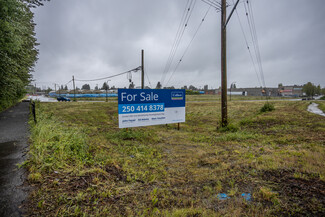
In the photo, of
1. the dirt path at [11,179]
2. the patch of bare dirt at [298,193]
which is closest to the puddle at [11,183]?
the dirt path at [11,179]

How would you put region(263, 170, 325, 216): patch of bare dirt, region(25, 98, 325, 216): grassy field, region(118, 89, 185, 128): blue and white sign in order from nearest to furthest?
1. region(263, 170, 325, 216): patch of bare dirt
2. region(25, 98, 325, 216): grassy field
3. region(118, 89, 185, 128): blue and white sign

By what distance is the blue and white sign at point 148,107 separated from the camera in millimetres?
8002

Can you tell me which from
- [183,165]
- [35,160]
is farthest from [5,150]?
[183,165]

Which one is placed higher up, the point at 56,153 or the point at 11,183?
the point at 56,153

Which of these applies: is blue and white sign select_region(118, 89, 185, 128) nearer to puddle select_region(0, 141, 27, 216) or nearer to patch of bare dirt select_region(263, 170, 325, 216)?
puddle select_region(0, 141, 27, 216)

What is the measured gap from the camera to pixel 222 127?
31.5 ft

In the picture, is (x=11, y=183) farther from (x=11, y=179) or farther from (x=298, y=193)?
(x=298, y=193)

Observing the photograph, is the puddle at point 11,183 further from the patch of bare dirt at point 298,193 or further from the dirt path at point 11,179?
the patch of bare dirt at point 298,193

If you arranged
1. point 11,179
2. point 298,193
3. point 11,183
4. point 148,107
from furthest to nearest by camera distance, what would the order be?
1. point 148,107
2. point 11,179
3. point 11,183
4. point 298,193

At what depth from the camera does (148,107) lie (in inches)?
349

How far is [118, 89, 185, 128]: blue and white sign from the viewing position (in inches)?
315

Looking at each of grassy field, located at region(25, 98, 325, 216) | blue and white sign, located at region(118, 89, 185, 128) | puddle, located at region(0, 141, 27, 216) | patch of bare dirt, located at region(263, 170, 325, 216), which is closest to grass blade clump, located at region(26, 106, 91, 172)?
grassy field, located at region(25, 98, 325, 216)

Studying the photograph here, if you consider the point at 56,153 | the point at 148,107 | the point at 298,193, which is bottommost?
the point at 298,193

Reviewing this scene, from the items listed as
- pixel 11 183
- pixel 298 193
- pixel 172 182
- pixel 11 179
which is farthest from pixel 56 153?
pixel 298 193
